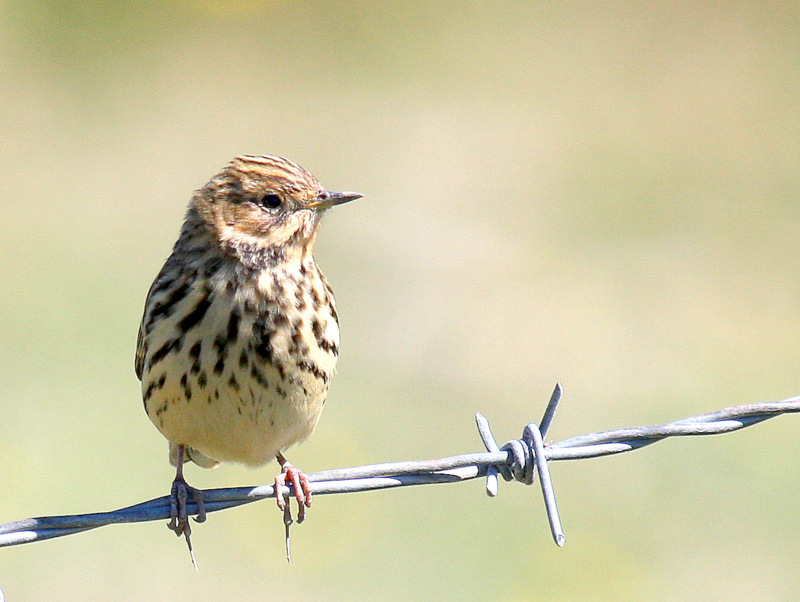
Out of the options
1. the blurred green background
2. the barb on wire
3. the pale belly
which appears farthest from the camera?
the blurred green background

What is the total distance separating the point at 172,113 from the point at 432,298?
6.45 metres

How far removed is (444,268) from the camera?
50.0 feet

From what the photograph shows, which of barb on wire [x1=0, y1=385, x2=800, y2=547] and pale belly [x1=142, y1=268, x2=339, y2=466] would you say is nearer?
barb on wire [x1=0, y1=385, x2=800, y2=547]

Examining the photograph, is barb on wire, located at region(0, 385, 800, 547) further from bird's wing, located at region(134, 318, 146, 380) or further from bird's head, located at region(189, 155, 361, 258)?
bird's head, located at region(189, 155, 361, 258)

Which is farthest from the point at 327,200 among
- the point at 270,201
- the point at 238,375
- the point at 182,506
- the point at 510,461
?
the point at 510,461

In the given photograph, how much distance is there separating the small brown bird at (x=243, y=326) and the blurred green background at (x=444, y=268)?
4040 millimetres

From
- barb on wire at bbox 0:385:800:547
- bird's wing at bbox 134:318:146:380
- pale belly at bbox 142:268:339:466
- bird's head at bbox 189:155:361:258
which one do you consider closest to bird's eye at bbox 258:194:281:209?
bird's head at bbox 189:155:361:258

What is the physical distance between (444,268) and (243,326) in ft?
31.2

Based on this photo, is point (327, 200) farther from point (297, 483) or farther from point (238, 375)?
point (297, 483)

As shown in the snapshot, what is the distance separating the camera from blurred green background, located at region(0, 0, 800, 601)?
408 inches

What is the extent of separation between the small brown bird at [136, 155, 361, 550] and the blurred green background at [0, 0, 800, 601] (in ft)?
13.3

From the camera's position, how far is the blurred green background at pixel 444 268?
1036 cm

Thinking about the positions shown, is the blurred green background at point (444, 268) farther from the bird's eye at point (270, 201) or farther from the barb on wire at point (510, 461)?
the barb on wire at point (510, 461)

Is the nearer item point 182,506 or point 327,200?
point 182,506
